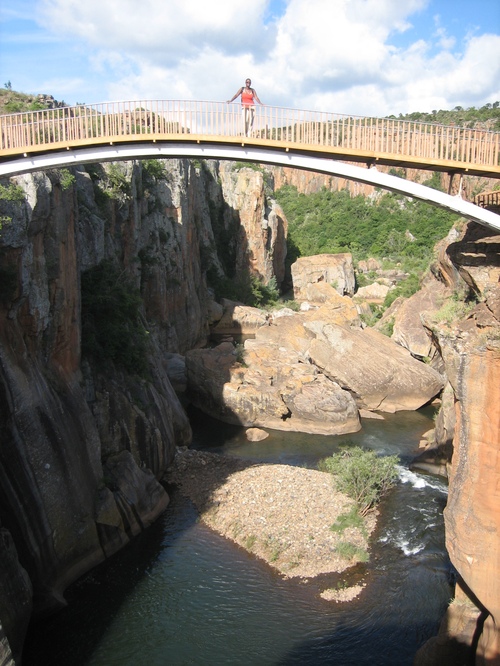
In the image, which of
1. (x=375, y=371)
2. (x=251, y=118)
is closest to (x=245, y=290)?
(x=375, y=371)

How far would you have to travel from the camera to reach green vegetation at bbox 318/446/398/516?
17469mm

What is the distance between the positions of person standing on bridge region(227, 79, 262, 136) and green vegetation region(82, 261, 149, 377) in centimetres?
772

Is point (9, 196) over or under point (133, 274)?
over

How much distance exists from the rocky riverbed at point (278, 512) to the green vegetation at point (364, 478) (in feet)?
0.90

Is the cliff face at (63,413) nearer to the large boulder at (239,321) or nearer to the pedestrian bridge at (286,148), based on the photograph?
the pedestrian bridge at (286,148)

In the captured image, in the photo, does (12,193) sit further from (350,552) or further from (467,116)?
(467,116)

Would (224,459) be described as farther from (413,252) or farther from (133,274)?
(413,252)

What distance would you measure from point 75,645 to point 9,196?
9.13 metres

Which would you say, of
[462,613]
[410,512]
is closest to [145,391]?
[410,512]

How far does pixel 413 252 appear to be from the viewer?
58.1 metres

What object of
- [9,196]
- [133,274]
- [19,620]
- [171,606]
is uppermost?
[9,196]

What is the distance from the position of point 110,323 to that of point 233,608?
9017 millimetres

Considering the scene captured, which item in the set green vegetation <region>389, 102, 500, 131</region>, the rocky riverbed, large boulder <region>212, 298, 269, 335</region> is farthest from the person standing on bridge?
green vegetation <region>389, 102, 500, 131</region>

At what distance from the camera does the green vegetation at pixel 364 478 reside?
17469 mm
